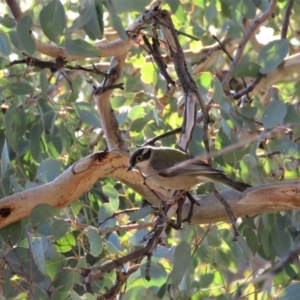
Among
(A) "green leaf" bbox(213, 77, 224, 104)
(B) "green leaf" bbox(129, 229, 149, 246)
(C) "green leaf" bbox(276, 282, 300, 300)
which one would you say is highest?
(A) "green leaf" bbox(213, 77, 224, 104)

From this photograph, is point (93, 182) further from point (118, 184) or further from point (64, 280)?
point (118, 184)

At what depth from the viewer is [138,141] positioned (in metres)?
3.61

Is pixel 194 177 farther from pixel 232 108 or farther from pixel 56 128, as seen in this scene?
pixel 56 128

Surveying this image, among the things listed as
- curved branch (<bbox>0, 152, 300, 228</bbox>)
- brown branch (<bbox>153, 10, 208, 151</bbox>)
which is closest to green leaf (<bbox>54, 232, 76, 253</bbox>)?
curved branch (<bbox>0, 152, 300, 228</bbox>)

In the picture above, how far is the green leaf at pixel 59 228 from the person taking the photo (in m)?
2.39

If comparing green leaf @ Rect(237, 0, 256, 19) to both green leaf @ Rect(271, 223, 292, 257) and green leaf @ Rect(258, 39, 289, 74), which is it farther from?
green leaf @ Rect(271, 223, 292, 257)

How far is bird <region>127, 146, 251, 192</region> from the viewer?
2711 mm

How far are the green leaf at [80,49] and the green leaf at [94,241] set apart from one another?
2.18ft

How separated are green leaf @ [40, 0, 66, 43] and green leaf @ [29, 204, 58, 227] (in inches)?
26.0

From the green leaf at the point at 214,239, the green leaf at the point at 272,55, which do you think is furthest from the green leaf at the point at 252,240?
the green leaf at the point at 272,55

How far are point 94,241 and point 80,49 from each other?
730mm

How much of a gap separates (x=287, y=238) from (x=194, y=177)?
1.60 feet

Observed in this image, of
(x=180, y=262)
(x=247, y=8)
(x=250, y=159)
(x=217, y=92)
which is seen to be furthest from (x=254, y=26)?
(x=180, y=262)

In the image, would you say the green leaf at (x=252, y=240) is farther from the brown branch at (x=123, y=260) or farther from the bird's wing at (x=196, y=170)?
the brown branch at (x=123, y=260)
